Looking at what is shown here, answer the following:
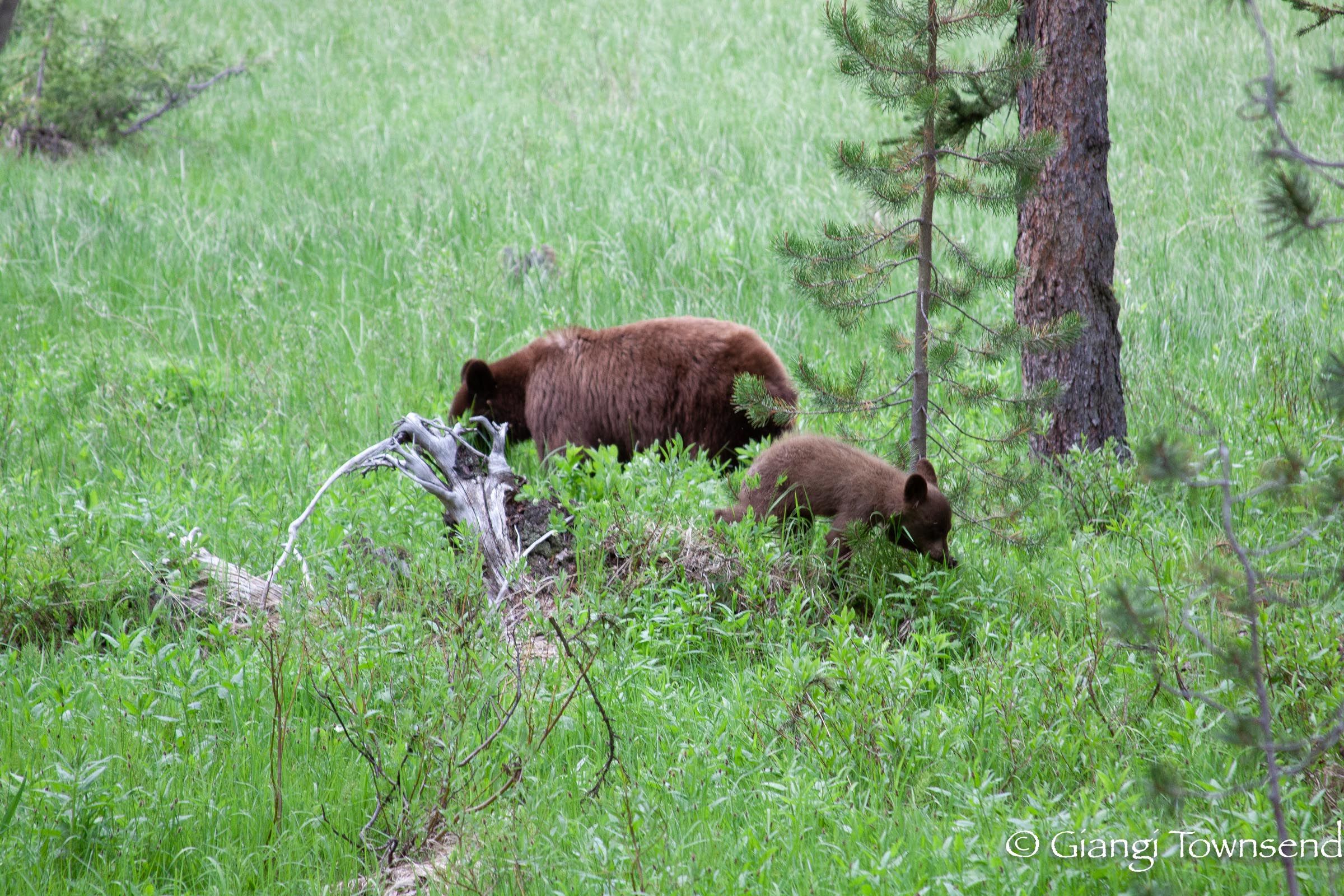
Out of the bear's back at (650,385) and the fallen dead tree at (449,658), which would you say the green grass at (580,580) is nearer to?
the fallen dead tree at (449,658)

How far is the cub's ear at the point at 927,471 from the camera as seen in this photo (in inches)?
185

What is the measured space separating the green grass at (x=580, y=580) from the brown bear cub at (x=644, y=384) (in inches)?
24.5

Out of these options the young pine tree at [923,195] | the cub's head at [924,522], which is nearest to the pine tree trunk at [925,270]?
the young pine tree at [923,195]

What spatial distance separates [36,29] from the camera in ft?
38.4

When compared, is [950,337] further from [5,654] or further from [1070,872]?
[5,654]

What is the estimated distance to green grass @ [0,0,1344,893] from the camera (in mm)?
2980

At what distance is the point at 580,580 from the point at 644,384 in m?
1.80

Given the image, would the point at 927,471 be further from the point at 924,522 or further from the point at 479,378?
the point at 479,378

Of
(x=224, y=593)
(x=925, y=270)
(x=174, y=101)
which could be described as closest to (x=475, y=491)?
(x=224, y=593)

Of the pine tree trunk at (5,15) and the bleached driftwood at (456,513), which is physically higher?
the pine tree trunk at (5,15)

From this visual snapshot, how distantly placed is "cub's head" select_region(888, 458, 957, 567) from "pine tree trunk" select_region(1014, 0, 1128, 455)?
0.98m

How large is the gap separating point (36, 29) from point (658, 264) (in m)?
8.44

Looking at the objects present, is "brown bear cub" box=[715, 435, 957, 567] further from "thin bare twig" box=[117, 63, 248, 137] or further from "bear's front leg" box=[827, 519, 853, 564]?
"thin bare twig" box=[117, 63, 248, 137]

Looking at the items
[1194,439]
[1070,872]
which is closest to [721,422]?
[1194,439]
